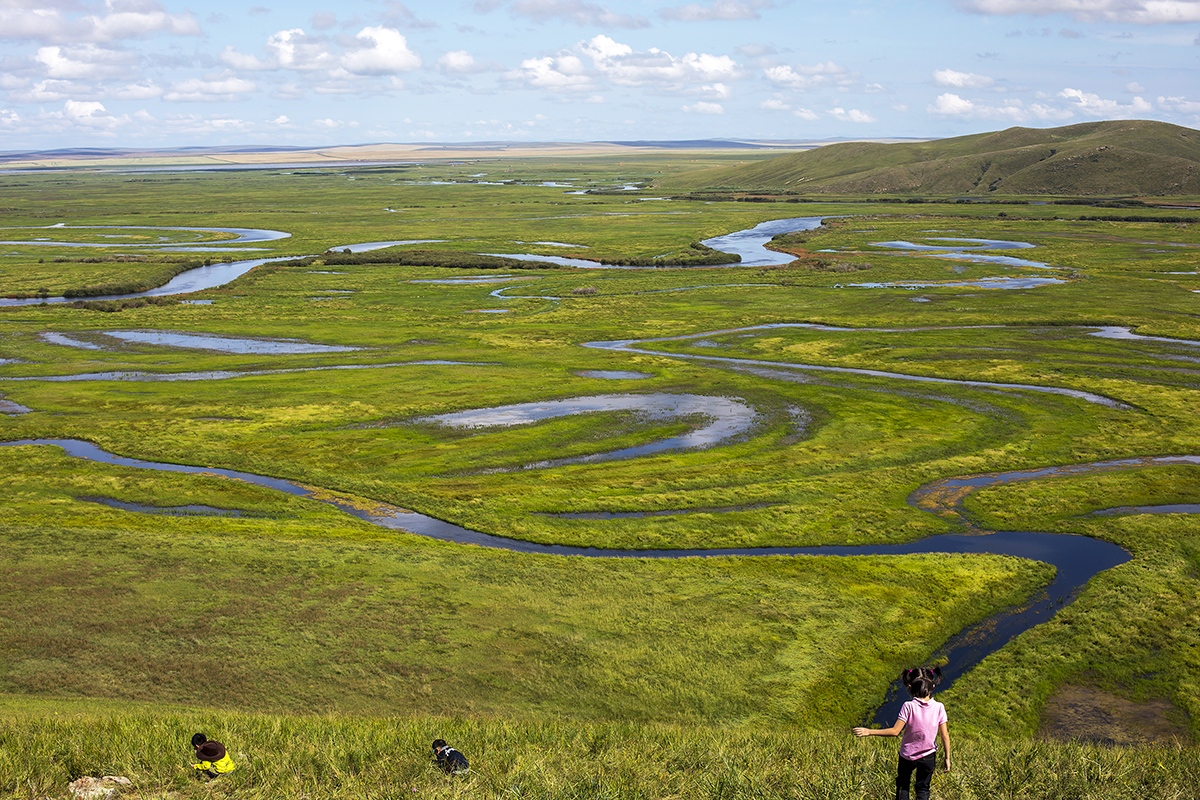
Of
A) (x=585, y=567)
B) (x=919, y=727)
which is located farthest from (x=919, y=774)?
(x=585, y=567)

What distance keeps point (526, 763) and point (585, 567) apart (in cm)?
1798

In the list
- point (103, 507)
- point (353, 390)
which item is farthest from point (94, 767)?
Result: point (353, 390)

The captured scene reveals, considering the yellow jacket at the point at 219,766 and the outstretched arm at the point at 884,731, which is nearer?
the outstretched arm at the point at 884,731

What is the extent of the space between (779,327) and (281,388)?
180 feet

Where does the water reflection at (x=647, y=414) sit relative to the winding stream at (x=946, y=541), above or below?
above

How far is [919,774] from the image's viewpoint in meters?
15.8

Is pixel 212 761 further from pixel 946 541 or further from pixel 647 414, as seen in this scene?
pixel 647 414

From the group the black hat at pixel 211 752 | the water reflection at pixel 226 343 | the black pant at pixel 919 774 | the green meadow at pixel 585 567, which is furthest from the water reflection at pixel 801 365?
the black hat at pixel 211 752

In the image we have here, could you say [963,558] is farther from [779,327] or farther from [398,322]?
[398,322]

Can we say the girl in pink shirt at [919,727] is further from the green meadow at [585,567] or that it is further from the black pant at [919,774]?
the green meadow at [585,567]

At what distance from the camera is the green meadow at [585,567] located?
21859 mm

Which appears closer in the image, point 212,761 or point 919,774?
point 919,774

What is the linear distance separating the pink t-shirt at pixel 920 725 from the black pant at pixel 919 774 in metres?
0.24

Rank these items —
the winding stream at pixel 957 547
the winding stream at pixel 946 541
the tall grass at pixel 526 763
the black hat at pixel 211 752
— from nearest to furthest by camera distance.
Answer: the black hat at pixel 211 752
the tall grass at pixel 526 763
the winding stream at pixel 957 547
the winding stream at pixel 946 541
